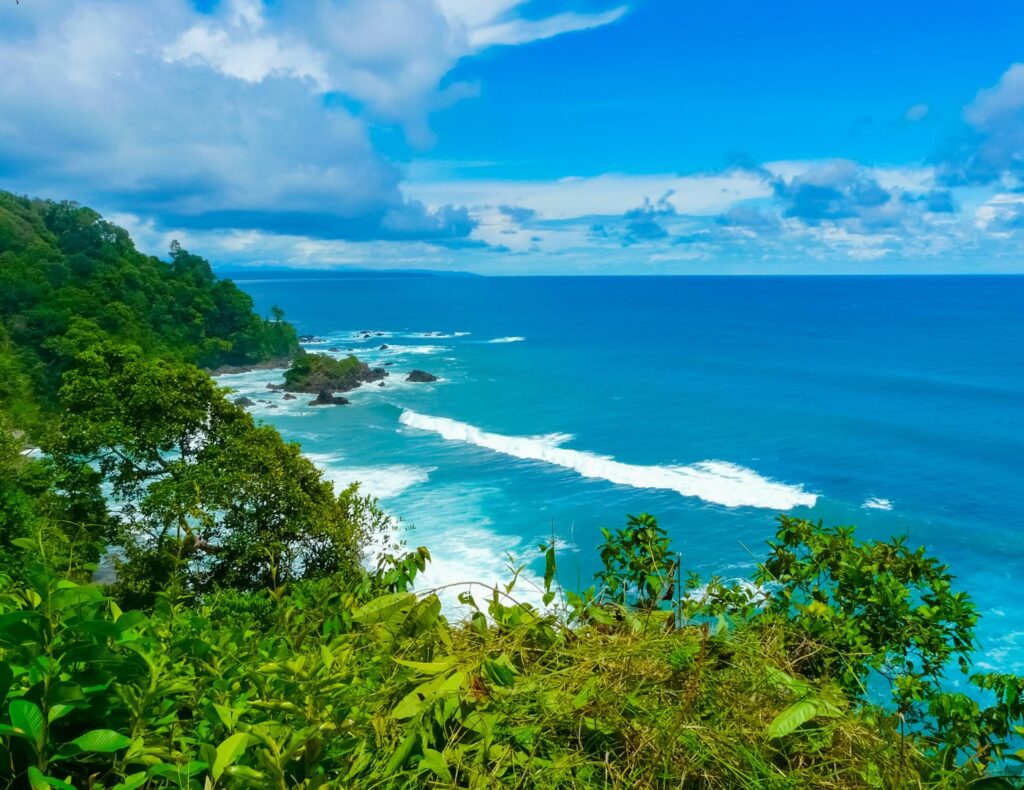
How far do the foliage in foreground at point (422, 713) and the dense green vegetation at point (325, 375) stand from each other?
162 feet

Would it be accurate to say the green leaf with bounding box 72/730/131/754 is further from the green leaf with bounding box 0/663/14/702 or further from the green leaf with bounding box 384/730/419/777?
the green leaf with bounding box 384/730/419/777

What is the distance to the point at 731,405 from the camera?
4475 cm

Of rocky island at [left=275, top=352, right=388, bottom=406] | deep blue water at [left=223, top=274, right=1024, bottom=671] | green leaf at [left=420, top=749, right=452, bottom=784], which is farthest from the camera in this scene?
rocky island at [left=275, top=352, right=388, bottom=406]

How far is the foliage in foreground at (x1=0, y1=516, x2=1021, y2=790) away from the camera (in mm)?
1473

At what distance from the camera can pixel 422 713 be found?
1662 mm

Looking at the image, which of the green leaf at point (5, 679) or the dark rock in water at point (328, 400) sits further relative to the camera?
the dark rock in water at point (328, 400)

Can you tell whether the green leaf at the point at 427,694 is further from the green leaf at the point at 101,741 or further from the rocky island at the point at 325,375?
the rocky island at the point at 325,375

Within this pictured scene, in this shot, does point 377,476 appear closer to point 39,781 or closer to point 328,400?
point 328,400

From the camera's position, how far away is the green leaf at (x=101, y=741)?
1395 millimetres

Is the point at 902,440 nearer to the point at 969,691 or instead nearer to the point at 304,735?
the point at 969,691

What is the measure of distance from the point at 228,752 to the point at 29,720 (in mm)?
384

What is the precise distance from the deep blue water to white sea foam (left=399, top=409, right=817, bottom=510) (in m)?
0.13

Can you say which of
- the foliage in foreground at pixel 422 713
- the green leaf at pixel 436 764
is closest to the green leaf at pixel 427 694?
the foliage in foreground at pixel 422 713

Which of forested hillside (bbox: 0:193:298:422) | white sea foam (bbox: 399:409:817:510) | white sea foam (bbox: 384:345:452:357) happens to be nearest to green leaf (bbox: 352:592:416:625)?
white sea foam (bbox: 399:409:817:510)
